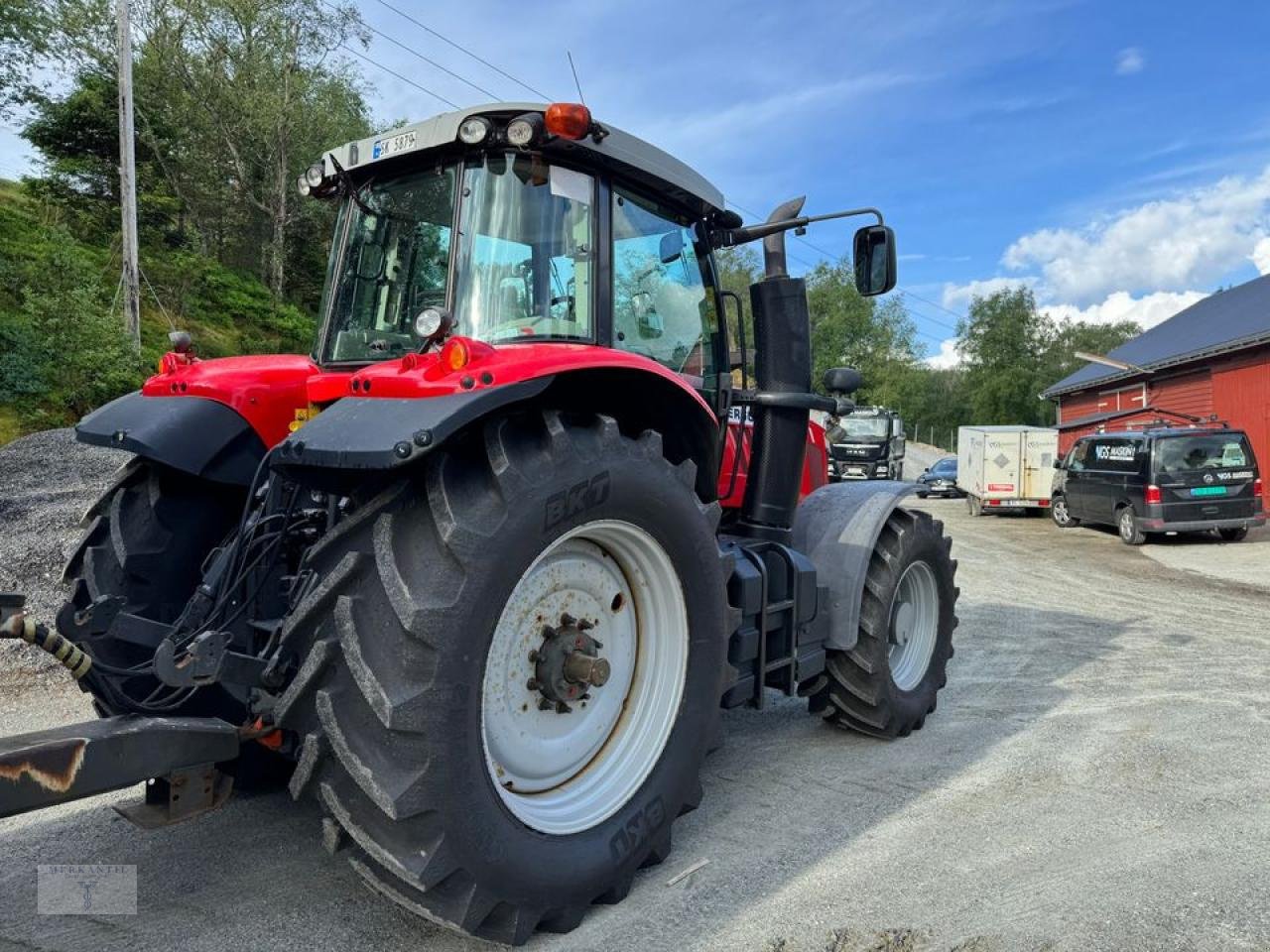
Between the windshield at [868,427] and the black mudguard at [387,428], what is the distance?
25.4 metres

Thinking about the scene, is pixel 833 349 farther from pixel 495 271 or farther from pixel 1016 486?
pixel 495 271

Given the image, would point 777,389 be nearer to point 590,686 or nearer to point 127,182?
point 590,686

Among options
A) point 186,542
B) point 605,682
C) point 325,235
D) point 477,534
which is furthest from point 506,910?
point 325,235

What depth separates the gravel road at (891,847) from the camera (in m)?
2.64

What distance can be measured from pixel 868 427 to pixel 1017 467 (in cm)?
629

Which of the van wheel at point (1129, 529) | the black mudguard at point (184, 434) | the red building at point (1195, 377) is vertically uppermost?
the red building at point (1195, 377)

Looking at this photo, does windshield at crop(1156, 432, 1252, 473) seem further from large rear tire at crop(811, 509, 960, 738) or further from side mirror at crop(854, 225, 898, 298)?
side mirror at crop(854, 225, 898, 298)

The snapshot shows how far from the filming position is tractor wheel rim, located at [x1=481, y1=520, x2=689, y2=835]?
107 inches

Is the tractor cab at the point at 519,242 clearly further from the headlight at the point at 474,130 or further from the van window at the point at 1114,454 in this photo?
the van window at the point at 1114,454

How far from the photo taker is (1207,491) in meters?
14.4

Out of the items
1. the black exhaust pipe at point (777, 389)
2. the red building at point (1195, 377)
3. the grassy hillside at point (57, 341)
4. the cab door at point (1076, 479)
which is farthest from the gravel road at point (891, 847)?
the red building at point (1195, 377)

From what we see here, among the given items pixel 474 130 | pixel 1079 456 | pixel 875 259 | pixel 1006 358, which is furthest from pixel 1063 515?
pixel 1006 358

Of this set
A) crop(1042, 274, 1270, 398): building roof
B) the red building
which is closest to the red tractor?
the red building

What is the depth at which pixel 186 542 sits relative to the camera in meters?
3.38
